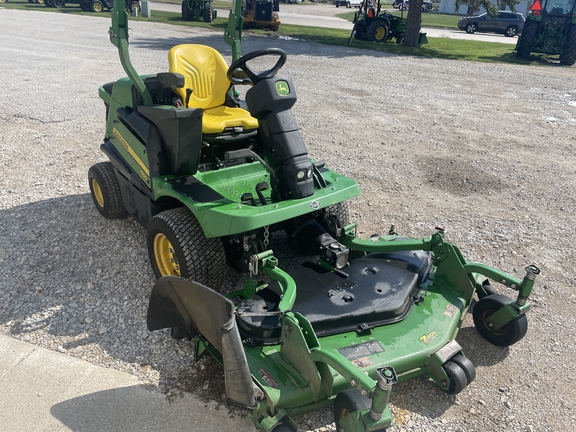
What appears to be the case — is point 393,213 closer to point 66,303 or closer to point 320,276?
Answer: point 320,276

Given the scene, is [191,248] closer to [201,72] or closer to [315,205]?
[315,205]

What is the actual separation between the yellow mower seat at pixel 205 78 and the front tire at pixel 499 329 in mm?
2140

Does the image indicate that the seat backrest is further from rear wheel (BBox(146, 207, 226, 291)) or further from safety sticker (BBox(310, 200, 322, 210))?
safety sticker (BBox(310, 200, 322, 210))

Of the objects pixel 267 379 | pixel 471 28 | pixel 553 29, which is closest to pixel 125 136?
pixel 267 379

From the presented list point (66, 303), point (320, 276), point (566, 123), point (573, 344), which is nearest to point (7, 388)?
point (66, 303)

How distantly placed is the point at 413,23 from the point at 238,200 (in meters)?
14.0

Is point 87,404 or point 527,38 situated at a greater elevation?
point 527,38

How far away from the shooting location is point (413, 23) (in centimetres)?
1520

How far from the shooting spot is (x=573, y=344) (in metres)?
3.18

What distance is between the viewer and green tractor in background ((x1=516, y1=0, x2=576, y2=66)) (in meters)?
13.7

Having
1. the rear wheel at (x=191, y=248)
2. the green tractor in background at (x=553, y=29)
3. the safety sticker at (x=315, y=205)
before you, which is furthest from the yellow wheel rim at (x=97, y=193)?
the green tractor in background at (x=553, y=29)

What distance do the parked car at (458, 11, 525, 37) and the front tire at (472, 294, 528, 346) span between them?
24.5m

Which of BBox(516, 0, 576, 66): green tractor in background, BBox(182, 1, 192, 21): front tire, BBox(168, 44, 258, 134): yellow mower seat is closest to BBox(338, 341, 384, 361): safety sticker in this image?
BBox(168, 44, 258, 134): yellow mower seat

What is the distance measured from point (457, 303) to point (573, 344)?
91cm
